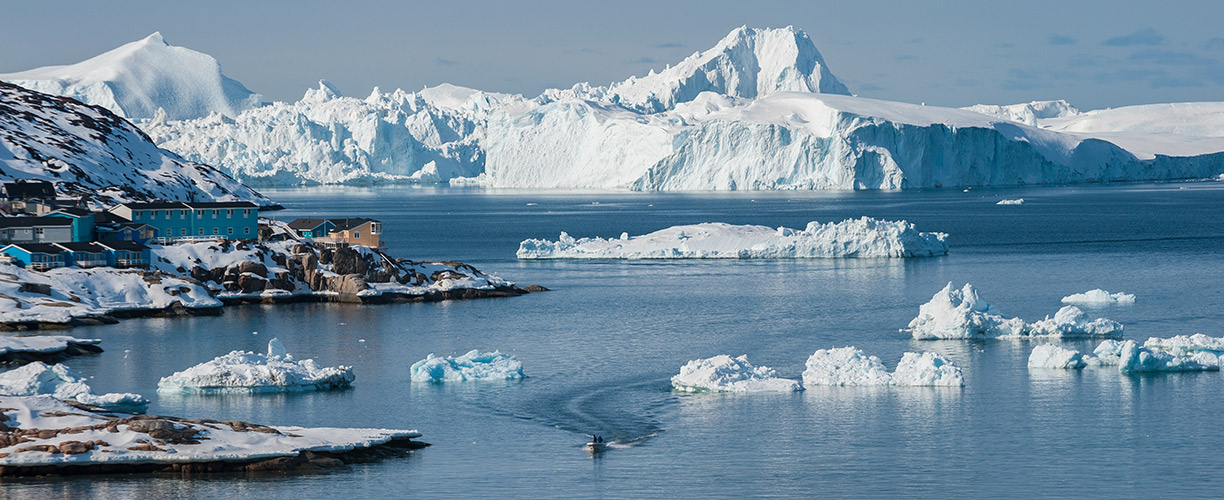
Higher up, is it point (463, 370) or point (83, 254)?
point (83, 254)

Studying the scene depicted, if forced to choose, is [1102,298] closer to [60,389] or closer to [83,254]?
[60,389]

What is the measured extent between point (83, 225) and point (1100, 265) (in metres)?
47.2

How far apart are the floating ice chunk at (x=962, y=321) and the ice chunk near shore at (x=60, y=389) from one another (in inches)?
866

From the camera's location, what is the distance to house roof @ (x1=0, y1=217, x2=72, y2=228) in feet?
172

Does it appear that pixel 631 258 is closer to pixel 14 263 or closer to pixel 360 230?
pixel 360 230

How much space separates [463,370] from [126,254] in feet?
82.9

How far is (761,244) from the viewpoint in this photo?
70062 mm

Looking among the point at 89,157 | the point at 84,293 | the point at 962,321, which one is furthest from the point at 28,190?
the point at 962,321

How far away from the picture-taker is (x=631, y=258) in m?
71.2

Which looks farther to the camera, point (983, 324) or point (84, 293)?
point (84, 293)

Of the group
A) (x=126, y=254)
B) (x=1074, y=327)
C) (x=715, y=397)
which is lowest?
(x=715, y=397)

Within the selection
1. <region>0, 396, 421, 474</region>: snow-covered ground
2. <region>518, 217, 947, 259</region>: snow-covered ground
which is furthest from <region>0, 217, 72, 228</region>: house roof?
<region>0, 396, 421, 474</region>: snow-covered ground

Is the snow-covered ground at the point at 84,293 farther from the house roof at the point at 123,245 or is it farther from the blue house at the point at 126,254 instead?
the house roof at the point at 123,245

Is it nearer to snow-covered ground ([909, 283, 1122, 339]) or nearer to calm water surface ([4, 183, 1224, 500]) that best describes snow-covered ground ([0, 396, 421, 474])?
calm water surface ([4, 183, 1224, 500])
